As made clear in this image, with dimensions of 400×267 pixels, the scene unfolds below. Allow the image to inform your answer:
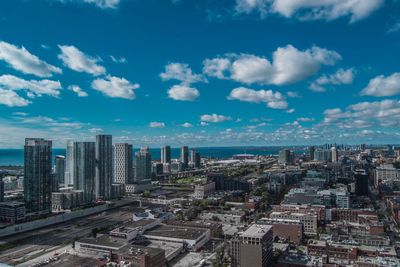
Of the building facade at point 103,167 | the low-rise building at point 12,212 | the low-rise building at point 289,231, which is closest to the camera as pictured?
the low-rise building at point 289,231

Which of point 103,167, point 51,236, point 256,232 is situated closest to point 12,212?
point 51,236

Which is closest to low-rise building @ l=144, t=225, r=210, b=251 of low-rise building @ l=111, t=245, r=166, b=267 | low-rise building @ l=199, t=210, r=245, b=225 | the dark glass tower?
low-rise building @ l=111, t=245, r=166, b=267

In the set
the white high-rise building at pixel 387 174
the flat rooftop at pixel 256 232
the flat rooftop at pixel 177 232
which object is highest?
the white high-rise building at pixel 387 174

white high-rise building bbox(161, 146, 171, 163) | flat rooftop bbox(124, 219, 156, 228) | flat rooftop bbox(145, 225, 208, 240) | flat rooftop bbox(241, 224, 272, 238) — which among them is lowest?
flat rooftop bbox(145, 225, 208, 240)

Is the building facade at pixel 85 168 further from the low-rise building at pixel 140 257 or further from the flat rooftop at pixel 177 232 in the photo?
the low-rise building at pixel 140 257

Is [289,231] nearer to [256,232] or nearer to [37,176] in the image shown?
[256,232]

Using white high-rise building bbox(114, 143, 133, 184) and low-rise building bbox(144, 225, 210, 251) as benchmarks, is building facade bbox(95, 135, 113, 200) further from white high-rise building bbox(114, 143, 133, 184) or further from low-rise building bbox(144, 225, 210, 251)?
low-rise building bbox(144, 225, 210, 251)

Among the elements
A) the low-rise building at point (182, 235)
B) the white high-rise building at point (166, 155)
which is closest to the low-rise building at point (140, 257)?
the low-rise building at point (182, 235)
